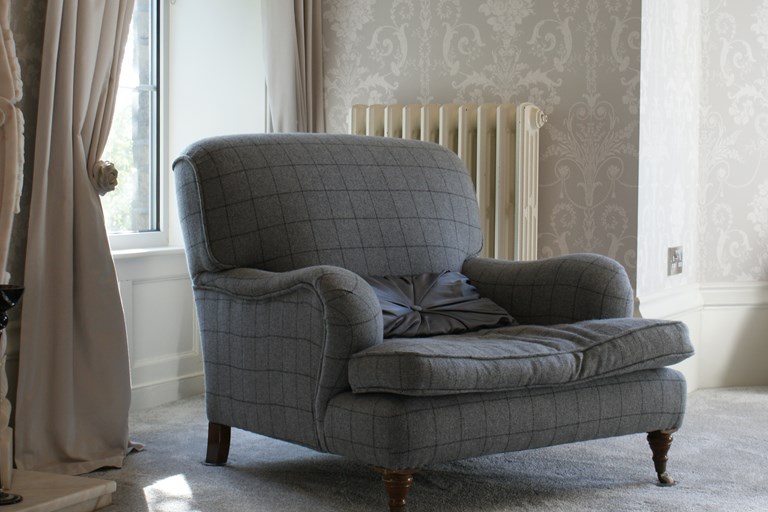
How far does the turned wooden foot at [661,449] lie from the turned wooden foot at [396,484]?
74cm

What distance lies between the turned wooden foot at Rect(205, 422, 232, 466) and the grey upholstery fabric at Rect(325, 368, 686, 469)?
0.52 metres

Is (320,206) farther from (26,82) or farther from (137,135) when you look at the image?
(137,135)

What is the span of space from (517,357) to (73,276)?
4.10ft

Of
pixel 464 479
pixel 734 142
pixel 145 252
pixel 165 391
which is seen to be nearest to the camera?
pixel 464 479

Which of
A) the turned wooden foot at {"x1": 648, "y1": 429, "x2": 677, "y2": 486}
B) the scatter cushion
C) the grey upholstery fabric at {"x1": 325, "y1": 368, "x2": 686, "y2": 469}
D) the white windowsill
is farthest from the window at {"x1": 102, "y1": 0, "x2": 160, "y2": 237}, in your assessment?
the turned wooden foot at {"x1": 648, "y1": 429, "x2": 677, "y2": 486}

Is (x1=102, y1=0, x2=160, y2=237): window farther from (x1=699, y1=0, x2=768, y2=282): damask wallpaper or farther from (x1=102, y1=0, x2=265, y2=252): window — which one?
(x1=699, y1=0, x2=768, y2=282): damask wallpaper

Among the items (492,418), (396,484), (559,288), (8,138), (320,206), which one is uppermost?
(8,138)

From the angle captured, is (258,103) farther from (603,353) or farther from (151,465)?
(603,353)

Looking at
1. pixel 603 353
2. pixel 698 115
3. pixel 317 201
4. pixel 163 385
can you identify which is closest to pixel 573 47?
pixel 698 115

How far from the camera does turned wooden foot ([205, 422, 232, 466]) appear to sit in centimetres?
264

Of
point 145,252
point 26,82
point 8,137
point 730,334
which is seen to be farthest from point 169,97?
point 730,334

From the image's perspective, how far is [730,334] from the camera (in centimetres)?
400

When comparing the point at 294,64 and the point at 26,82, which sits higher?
the point at 294,64

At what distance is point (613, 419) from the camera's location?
7.76ft
